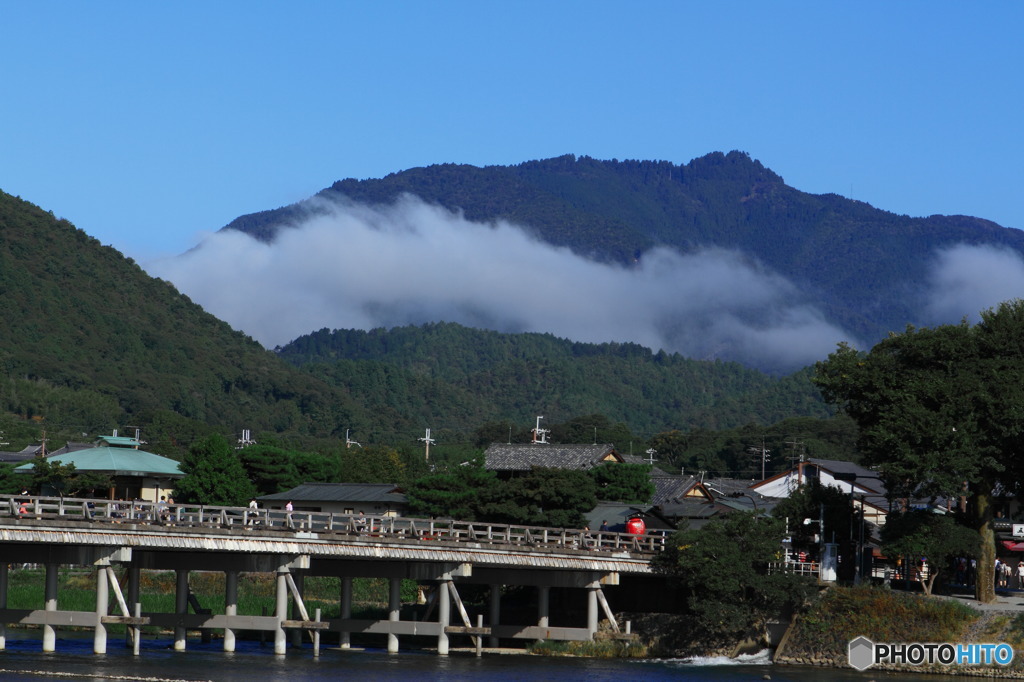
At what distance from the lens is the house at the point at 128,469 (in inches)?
3994

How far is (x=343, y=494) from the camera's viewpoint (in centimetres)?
10650

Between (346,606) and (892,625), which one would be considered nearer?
(892,625)

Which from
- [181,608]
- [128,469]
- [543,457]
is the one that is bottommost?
[181,608]

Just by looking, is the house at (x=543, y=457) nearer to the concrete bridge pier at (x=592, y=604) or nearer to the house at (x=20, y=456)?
the concrete bridge pier at (x=592, y=604)

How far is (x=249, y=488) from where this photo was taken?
11144 cm

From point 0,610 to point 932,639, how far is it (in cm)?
3754

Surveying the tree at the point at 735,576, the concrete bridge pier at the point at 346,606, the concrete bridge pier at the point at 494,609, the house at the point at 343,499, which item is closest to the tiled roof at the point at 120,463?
the house at the point at 343,499

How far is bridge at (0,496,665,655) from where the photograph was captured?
5134cm

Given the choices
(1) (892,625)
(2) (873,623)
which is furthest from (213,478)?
(1) (892,625)

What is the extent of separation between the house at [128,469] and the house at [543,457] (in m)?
24.8

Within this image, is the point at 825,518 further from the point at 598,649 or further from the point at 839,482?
the point at 839,482

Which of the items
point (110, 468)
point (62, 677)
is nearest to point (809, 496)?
point (62, 677)

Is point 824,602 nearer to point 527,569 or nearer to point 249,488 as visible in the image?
point 527,569

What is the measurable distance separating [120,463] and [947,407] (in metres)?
64.2
